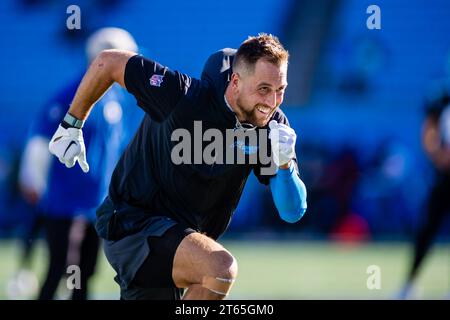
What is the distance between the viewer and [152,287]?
204 inches

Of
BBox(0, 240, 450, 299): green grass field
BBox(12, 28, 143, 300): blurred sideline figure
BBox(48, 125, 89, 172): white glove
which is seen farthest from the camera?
BBox(0, 240, 450, 299): green grass field

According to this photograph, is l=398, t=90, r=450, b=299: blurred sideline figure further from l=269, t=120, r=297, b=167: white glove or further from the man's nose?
the man's nose

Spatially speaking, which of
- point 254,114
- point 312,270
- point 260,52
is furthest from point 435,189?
point 260,52

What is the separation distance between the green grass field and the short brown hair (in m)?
3.35

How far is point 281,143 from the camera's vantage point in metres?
4.85

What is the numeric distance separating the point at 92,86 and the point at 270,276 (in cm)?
616

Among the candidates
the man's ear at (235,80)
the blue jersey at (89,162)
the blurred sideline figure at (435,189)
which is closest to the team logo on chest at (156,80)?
the man's ear at (235,80)

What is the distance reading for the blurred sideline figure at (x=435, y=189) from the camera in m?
8.88

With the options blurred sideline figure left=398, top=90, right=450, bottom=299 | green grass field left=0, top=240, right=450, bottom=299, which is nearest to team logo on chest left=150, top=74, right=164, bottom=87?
green grass field left=0, top=240, right=450, bottom=299

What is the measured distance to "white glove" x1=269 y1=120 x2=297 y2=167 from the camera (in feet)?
15.9

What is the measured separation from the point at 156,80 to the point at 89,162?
1877 mm

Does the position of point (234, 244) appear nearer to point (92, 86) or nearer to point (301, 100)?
point (301, 100)

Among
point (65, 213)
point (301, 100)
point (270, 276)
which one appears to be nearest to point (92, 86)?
point (65, 213)

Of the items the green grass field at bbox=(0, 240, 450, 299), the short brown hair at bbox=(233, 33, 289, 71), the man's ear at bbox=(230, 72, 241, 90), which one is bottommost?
the green grass field at bbox=(0, 240, 450, 299)
